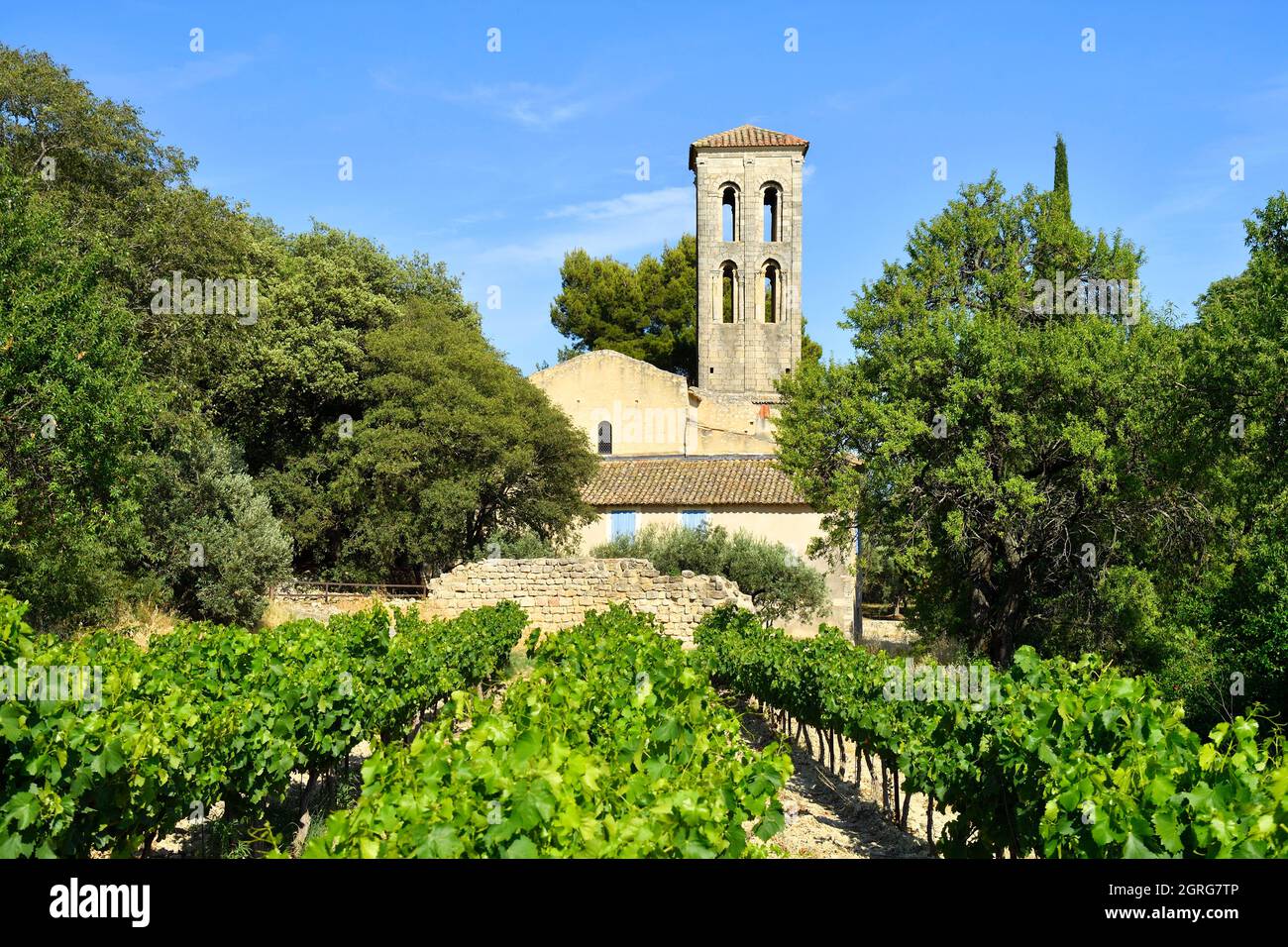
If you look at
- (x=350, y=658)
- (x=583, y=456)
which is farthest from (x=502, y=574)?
(x=350, y=658)

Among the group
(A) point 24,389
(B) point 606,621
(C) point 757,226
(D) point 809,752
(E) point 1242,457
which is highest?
(C) point 757,226

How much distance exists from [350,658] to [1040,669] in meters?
6.43

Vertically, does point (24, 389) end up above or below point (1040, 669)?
above

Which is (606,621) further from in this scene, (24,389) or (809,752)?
(24,389)

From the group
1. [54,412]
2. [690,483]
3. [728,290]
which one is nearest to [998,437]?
[690,483]
